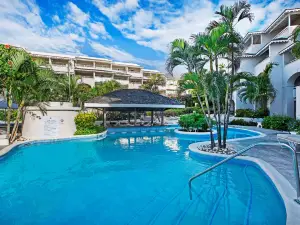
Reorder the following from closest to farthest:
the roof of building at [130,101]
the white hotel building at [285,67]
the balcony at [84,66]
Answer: the roof of building at [130,101]
the white hotel building at [285,67]
the balcony at [84,66]

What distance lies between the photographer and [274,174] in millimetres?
6062

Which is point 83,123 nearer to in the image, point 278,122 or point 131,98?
point 131,98

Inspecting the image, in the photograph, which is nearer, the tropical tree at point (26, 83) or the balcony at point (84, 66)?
the tropical tree at point (26, 83)

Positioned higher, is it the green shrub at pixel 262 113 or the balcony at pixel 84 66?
the balcony at pixel 84 66

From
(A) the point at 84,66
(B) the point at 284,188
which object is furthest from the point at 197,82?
(A) the point at 84,66

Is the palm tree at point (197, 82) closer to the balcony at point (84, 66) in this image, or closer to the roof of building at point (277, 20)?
the roof of building at point (277, 20)

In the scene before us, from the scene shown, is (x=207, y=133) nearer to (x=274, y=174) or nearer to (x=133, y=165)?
(x=133, y=165)

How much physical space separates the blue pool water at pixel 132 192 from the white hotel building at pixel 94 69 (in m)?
35.1

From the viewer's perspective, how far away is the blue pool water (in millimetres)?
4625

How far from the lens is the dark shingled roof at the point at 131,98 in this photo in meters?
21.1

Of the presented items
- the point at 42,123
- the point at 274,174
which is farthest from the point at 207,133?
the point at 42,123

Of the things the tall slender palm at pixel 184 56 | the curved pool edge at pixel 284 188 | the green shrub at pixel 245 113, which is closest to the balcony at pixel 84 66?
the green shrub at pixel 245 113

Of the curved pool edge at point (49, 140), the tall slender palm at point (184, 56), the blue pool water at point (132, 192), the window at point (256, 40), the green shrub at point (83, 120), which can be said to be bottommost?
the blue pool water at point (132, 192)

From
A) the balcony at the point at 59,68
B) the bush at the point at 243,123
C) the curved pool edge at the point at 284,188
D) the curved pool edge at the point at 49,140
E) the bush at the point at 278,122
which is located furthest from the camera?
the balcony at the point at 59,68
